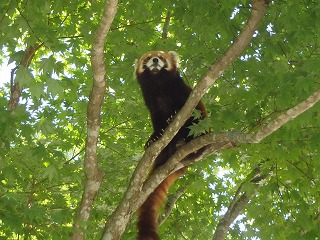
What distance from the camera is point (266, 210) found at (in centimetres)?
663

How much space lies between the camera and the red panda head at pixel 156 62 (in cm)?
636

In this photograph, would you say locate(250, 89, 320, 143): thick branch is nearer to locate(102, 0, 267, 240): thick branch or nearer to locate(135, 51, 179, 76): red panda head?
locate(102, 0, 267, 240): thick branch

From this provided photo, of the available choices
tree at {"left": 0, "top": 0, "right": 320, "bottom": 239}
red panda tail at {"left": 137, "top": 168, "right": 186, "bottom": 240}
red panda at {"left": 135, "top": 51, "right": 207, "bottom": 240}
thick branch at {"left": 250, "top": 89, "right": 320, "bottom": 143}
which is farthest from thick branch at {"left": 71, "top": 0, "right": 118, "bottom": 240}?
thick branch at {"left": 250, "top": 89, "right": 320, "bottom": 143}

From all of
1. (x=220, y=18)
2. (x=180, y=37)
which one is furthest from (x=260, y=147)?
(x=180, y=37)

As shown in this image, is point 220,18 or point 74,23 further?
point 74,23

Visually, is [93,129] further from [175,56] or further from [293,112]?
[175,56]

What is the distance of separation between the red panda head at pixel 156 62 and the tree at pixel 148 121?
4.6 inches

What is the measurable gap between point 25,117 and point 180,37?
2.58 m

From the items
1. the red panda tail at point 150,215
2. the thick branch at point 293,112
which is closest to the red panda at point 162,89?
the red panda tail at point 150,215

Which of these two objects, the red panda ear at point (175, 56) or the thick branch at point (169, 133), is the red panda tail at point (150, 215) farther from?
the red panda ear at point (175, 56)

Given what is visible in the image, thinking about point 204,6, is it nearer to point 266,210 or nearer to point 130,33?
point 130,33

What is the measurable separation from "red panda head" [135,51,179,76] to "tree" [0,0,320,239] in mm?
116

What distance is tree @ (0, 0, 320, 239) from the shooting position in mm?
4062

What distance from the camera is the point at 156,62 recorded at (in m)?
6.45
